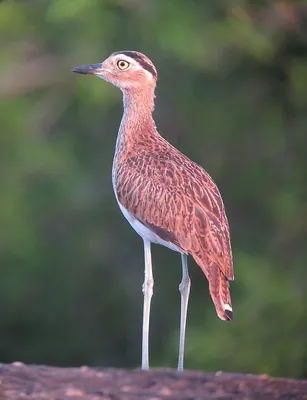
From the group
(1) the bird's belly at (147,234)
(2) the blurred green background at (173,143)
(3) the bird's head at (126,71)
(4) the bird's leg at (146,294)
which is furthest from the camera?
(2) the blurred green background at (173,143)

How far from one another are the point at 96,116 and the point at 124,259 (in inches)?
90.0

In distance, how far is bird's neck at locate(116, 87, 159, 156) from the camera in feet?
44.1

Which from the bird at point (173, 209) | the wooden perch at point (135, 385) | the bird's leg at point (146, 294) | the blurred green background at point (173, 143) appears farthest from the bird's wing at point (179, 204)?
the blurred green background at point (173, 143)

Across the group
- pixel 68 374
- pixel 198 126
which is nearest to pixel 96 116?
pixel 198 126

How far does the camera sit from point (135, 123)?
1370 centimetres

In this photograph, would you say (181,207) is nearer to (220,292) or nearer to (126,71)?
(220,292)

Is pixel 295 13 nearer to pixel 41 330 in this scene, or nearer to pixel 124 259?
pixel 124 259

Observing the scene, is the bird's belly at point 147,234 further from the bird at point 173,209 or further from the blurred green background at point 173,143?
the blurred green background at point 173,143

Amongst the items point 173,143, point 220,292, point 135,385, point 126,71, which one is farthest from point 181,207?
point 173,143

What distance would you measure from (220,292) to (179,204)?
75cm

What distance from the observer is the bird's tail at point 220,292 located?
12.4 m

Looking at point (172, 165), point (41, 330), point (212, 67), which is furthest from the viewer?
point (41, 330)

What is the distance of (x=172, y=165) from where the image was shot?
12.9 m

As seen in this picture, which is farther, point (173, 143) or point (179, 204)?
point (173, 143)
